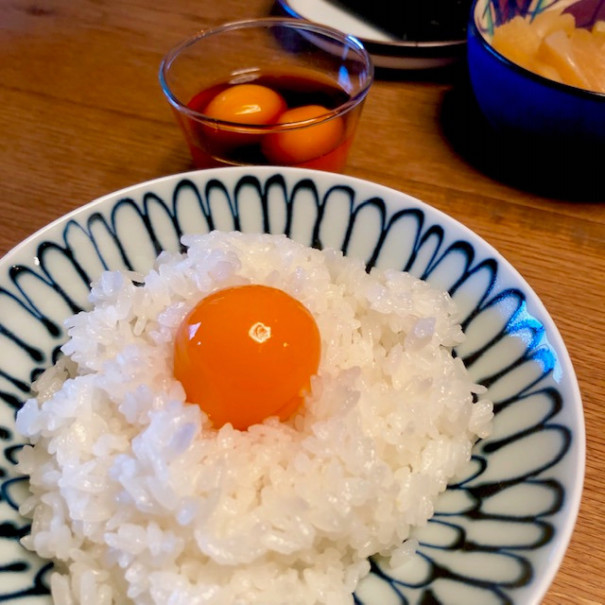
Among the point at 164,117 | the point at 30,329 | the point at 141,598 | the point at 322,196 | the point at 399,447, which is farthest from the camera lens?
the point at 164,117

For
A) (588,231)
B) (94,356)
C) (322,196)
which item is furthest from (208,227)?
(588,231)

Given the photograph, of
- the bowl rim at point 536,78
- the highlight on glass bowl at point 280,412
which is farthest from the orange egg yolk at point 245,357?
the bowl rim at point 536,78

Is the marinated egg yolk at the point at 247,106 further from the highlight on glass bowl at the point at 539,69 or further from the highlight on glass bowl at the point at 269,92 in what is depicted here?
the highlight on glass bowl at the point at 539,69

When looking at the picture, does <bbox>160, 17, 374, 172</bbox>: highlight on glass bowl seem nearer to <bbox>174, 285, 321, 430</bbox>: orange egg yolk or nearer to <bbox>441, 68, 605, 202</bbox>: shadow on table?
<bbox>441, 68, 605, 202</bbox>: shadow on table

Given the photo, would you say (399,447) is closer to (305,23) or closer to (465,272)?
(465,272)

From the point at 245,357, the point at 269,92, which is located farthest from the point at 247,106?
the point at 245,357

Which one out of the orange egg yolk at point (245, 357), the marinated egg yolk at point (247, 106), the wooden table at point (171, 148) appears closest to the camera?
the orange egg yolk at point (245, 357)
